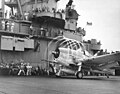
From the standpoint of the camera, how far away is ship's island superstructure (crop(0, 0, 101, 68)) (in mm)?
28117

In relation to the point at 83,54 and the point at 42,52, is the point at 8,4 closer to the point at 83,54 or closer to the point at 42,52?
the point at 42,52

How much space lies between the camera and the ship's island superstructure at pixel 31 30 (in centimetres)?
2812

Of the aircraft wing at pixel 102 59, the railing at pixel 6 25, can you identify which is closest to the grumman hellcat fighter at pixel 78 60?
the aircraft wing at pixel 102 59

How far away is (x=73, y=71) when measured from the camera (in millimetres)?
25219

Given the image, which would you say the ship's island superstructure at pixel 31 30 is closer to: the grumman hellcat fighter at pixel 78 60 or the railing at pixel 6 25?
the railing at pixel 6 25

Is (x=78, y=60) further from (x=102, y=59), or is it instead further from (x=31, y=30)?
(x=31, y=30)

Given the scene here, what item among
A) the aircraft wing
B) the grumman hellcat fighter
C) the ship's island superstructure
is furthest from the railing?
the aircraft wing

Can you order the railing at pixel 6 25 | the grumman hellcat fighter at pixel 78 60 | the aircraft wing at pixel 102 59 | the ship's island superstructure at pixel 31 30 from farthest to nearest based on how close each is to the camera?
1. the railing at pixel 6 25
2. the ship's island superstructure at pixel 31 30
3. the grumman hellcat fighter at pixel 78 60
4. the aircraft wing at pixel 102 59

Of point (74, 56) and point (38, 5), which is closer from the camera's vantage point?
point (74, 56)

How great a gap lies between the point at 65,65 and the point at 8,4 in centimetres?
1692

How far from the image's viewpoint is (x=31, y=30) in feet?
99.7

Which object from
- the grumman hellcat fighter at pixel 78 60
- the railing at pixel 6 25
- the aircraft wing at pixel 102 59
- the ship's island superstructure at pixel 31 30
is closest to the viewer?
the aircraft wing at pixel 102 59

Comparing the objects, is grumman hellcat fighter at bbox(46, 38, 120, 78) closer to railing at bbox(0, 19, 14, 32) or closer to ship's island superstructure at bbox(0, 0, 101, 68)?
ship's island superstructure at bbox(0, 0, 101, 68)

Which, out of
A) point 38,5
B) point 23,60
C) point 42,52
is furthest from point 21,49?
point 38,5
